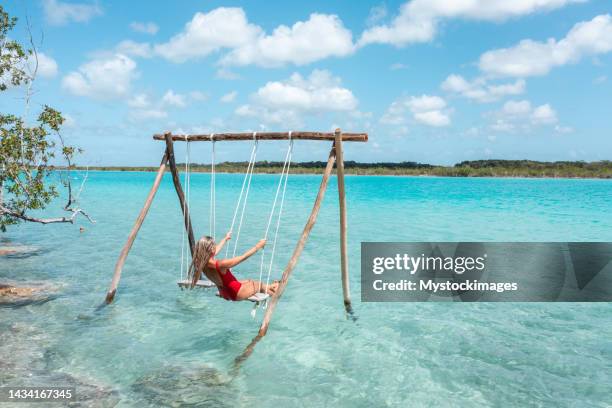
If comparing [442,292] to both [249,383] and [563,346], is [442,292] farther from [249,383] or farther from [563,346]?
[249,383]

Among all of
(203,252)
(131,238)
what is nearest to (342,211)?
(203,252)

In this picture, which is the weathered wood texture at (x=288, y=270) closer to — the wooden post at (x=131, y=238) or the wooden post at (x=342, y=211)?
the wooden post at (x=342, y=211)

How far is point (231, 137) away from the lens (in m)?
8.77

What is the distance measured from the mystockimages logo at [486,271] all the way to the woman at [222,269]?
4.67 meters

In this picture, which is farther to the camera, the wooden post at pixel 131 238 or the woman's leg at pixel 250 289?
the wooden post at pixel 131 238

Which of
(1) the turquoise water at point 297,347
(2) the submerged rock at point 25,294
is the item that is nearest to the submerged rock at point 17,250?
(1) the turquoise water at point 297,347

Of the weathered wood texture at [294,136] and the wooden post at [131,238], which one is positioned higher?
the weathered wood texture at [294,136]

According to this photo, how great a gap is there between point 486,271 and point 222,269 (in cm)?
984

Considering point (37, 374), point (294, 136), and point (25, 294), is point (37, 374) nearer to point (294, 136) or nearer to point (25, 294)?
point (25, 294)

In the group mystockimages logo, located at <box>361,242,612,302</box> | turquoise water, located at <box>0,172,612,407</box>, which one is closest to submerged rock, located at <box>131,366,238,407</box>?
turquoise water, located at <box>0,172,612,407</box>

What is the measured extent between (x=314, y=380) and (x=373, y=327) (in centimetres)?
259

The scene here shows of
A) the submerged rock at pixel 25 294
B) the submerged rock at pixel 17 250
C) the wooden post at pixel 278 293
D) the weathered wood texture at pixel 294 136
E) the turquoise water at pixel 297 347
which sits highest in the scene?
the weathered wood texture at pixel 294 136

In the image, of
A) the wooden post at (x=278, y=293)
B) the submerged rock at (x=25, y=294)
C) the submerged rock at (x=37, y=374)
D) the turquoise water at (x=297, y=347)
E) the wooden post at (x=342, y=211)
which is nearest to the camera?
the submerged rock at (x=37, y=374)

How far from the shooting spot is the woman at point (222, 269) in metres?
7.26
